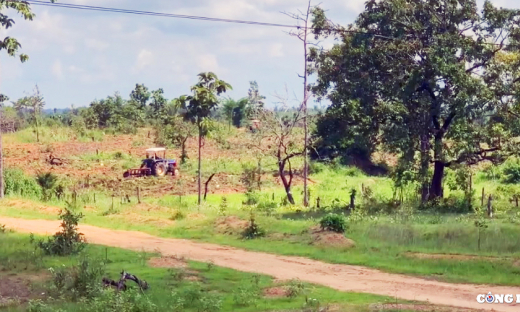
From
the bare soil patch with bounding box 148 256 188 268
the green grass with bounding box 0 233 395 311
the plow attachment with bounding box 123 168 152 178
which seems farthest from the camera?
the plow attachment with bounding box 123 168 152 178

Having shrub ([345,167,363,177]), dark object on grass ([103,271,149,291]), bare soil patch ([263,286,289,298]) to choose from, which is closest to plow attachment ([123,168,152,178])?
shrub ([345,167,363,177])

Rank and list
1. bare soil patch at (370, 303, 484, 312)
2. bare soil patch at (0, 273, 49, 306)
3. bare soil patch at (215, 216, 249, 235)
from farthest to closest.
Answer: bare soil patch at (215, 216, 249, 235), bare soil patch at (0, 273, 49, 306), bare soil patch at (370, 303, 484, 312)

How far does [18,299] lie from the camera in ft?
41.2

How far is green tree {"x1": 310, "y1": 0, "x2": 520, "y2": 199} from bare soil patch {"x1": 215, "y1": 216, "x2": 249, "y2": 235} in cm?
569

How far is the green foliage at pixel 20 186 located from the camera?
31047 mm

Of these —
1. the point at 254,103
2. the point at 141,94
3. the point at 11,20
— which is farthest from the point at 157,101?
the point at 11,20

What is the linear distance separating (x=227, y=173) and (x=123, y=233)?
18.1 m

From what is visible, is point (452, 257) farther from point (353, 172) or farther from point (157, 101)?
point (157, 101)

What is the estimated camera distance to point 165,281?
14.3 metres

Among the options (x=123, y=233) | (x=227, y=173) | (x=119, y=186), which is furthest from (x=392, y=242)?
(x=227, y=173)

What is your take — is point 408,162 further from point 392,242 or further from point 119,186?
point 119,186

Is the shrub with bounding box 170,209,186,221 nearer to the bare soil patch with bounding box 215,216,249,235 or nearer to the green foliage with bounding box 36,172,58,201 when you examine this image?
the bare soil patch with bounding box 215,216,249,235

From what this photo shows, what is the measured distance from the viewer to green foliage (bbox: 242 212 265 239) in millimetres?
20531

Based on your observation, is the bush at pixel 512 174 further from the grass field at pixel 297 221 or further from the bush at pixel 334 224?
the bush at pixel 334 224
